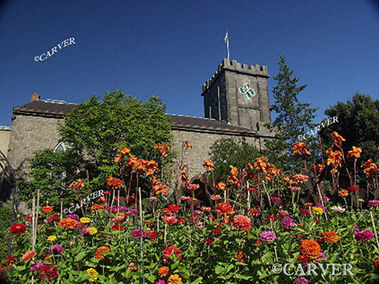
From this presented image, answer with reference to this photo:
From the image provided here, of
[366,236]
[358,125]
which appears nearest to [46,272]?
[366,236]

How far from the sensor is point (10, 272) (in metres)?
1.80

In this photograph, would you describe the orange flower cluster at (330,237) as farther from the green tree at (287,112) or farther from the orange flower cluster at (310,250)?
the green tree at (287,112)

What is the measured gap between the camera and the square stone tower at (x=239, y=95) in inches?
915

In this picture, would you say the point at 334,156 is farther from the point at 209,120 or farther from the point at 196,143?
the point at 209,120

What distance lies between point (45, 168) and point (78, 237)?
12.9 meters

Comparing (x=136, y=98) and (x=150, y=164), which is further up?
(x=136, y=98)

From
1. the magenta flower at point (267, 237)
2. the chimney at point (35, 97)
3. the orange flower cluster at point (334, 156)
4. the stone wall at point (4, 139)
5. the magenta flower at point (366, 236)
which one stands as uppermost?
the chimney at point (35, 97)

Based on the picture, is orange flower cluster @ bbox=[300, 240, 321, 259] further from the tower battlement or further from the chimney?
the tower battlement

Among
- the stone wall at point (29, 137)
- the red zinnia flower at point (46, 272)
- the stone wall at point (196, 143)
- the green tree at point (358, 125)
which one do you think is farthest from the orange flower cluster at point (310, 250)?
the green tree at point (358, 125)

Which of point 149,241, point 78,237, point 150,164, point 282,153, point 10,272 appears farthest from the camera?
point 282,153

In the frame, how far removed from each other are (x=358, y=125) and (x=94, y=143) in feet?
65.1

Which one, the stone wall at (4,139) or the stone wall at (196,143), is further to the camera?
the stone wall at (196,143)

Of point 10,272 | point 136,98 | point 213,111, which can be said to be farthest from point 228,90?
point 10,272

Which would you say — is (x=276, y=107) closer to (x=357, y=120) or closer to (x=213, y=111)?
(x=357, y=120)
